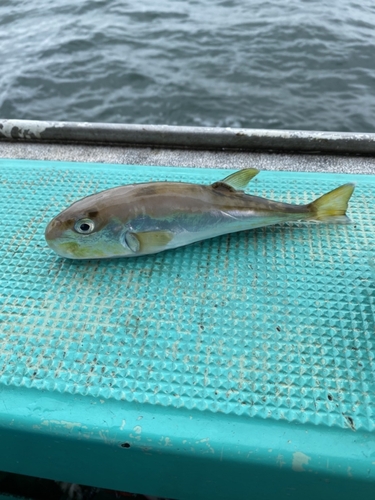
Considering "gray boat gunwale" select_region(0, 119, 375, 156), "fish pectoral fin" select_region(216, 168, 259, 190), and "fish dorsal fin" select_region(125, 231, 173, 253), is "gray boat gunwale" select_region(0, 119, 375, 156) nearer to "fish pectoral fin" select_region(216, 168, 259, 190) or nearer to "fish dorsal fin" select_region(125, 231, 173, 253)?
"fish pectoral fin" select_region(216, 168, 259, 190)

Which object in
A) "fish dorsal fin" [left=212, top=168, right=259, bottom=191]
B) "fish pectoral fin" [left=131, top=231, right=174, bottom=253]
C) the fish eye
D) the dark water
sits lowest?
the dark water

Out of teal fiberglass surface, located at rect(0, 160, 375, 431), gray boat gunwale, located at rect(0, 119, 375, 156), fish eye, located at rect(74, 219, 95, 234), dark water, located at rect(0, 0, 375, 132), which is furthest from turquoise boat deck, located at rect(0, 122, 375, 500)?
dark water, located at rect(0, 0, 375, 132)

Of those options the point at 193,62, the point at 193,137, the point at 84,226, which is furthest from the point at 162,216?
the point at 193,62

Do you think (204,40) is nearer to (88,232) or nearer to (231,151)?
(231,151)

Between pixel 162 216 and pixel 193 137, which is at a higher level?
pixel 162 216

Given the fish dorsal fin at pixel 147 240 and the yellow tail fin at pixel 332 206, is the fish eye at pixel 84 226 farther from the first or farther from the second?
the yellow tail fin at pixel 332 206

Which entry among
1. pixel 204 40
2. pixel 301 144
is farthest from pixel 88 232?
pixel 204 40

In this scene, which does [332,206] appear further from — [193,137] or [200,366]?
[193,137]
